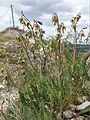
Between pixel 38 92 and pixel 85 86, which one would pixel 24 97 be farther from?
pixel 85 86

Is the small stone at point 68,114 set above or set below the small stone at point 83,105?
below

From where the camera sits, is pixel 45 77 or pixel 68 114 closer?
pixel 68 114

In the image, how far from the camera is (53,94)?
4434 millimetres

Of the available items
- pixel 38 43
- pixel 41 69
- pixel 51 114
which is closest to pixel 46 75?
pixel 41 69

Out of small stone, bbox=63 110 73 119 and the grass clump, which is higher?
the grass clump

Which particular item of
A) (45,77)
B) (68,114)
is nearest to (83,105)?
(68,114)

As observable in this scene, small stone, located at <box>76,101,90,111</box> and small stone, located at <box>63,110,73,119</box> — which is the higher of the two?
small stone, located at <box>76,101,90,111</box>

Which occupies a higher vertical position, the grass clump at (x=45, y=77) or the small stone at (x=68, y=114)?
the grass clump at (x=45, y=77)

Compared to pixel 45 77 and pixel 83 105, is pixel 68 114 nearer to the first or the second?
pixel 83 105

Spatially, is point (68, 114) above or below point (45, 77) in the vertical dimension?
below

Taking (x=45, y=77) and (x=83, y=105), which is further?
(x=45, y=77)

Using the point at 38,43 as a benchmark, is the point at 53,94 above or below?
below

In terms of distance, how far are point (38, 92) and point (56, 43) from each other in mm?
648

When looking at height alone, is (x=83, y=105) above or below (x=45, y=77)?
below
